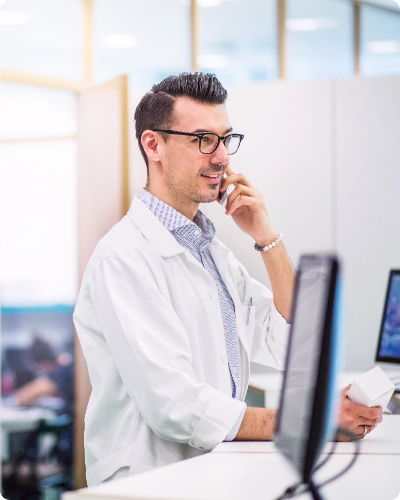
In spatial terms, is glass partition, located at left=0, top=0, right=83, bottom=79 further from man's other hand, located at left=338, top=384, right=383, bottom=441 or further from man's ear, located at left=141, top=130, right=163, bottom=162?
man's other hand, located at left=338, top=384, right=383, bottom=441

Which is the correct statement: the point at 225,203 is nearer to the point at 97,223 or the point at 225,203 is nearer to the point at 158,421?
the point at 158,421

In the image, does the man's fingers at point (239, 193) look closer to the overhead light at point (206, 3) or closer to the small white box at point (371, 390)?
the small white box at point (371, 390)

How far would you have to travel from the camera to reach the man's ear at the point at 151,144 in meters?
1.80

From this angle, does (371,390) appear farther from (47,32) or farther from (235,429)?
(47,32)

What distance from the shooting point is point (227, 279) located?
182 centimetres

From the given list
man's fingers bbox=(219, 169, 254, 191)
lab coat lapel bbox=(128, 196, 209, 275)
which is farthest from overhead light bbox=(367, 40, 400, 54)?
lab coat lapel bbox=(128, 196, 209, 275)

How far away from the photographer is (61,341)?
3.91m

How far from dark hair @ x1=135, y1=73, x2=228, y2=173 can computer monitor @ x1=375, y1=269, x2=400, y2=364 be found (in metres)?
1.23

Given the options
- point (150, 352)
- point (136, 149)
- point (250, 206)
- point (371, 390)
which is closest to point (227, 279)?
point (250, 206)

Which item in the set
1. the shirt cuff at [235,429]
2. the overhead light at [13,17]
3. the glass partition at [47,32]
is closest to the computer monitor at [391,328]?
the shirt cuff at [235,429]

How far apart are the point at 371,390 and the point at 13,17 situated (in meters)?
3.15

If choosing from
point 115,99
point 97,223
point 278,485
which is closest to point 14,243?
point 97,223

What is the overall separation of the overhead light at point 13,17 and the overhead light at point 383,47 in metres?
2.56

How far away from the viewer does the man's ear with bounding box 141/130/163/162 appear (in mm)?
1801
